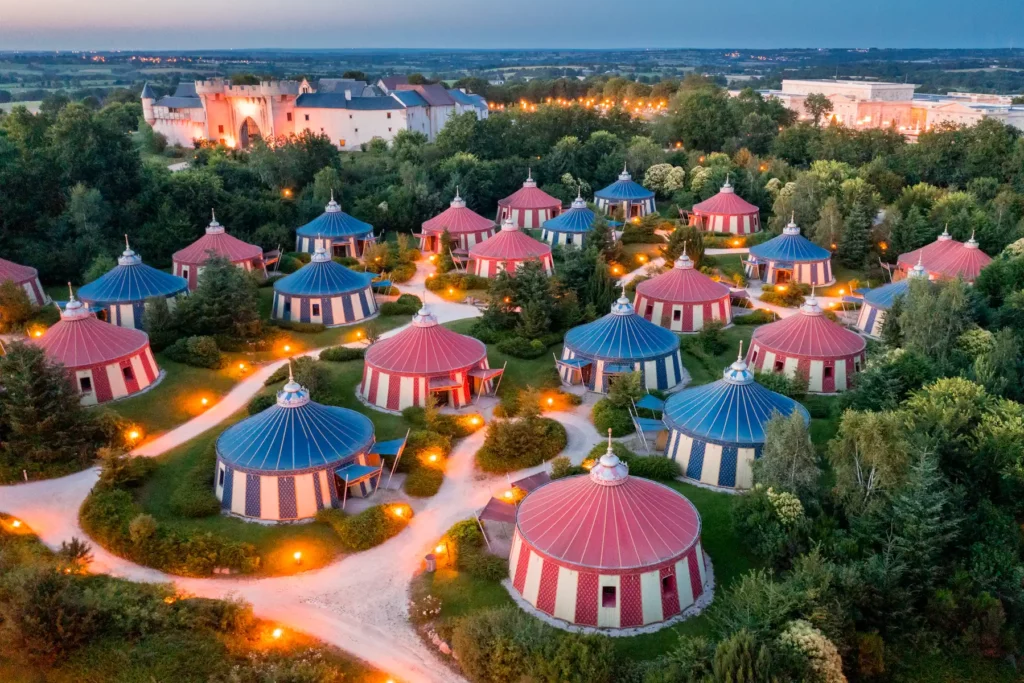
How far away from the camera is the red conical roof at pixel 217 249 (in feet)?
165

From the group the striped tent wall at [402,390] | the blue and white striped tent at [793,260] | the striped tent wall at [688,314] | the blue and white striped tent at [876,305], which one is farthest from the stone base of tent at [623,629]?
the blue and white striped tent at [793,260]

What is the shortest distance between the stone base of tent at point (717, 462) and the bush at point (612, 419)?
3494 mm

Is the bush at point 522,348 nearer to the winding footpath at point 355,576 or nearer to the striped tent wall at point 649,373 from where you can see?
the striped tent wall at point 649,373

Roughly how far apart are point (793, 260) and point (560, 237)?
17468mm

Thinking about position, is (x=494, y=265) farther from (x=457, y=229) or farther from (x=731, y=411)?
(x=731, y=411)

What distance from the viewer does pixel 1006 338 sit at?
94.4 ft

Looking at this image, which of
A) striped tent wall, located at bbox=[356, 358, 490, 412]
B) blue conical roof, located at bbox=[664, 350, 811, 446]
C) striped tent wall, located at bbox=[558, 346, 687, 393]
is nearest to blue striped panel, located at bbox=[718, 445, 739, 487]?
blue conical roof, located at bbox=[664, 350, 811, 446]

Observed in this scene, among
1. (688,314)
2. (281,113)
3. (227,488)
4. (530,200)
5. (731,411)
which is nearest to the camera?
(227,488)

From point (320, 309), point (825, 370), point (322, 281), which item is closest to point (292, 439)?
point (320, 309)

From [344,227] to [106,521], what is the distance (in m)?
36.9

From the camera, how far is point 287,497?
2598 cm

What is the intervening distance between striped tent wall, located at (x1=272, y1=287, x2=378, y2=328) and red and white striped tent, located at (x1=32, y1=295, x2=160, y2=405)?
9.99 m

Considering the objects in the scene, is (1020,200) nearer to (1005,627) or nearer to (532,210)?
(532,210)

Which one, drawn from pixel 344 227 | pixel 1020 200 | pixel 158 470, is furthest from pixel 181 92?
pixel 1020 200
